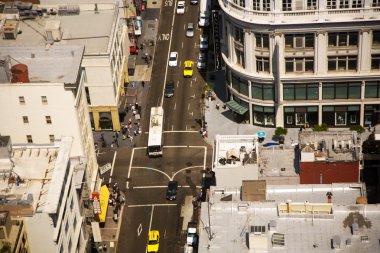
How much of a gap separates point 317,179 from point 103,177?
175 ft

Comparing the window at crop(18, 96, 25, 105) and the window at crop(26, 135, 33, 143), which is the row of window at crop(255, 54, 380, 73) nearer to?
the window at crop(26, 135, 33, 143)

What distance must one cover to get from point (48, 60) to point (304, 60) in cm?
5576

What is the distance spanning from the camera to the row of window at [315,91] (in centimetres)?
18100

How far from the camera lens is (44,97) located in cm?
15088

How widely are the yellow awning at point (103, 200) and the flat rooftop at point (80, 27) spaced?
31697 millimetres

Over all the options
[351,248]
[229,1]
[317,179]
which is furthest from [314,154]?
[229,1]

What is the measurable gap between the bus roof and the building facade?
56.1 feet

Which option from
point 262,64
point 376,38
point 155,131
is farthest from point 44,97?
point 376,38

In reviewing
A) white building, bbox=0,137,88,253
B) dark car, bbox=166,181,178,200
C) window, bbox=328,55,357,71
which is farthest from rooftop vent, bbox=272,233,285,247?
window, bbox=328,55,357,71

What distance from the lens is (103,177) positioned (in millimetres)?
179125

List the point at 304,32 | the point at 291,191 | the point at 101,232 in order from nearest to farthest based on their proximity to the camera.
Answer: the point at 291,191 < the point at 101,232 < the point at 304,32

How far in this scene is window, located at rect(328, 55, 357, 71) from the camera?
178125mm

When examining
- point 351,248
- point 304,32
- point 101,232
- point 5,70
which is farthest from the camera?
point 304,32

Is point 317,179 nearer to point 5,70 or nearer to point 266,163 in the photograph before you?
point 266,163
